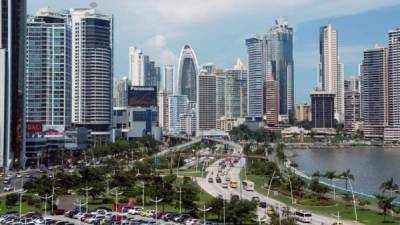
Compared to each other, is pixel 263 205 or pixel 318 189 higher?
pixel 318 189

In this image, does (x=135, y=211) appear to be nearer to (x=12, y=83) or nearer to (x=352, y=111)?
(x=12, y=83)

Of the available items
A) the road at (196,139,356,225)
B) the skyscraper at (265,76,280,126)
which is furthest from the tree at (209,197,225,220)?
the skyscraper at (265,76,280,126)

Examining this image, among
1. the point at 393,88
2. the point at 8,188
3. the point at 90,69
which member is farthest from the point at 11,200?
the point at 393,88

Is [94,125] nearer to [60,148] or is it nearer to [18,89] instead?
[60,148]

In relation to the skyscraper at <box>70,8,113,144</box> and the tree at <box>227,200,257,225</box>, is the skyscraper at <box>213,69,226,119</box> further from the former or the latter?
the tree at <box>227,200,257,225</box>

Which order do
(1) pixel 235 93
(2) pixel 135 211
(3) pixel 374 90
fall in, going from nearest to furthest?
(2) pixel 135 211, (3) pixel 374 90, (1) pixel 235 93

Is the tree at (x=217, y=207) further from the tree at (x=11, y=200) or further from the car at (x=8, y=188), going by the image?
the car at (x=8, y=188)

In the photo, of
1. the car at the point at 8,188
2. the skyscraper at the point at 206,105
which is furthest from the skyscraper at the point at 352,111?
the car at the point at 8,188
